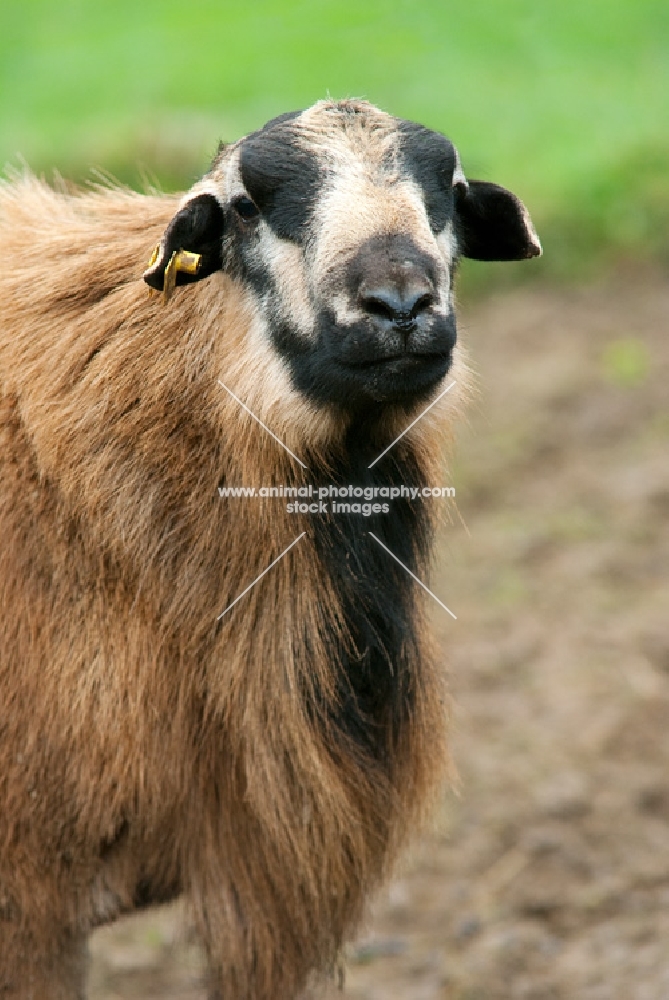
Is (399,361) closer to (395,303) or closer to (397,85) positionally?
(395,303)

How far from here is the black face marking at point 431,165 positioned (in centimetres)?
400

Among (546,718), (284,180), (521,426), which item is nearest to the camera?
(284,180)

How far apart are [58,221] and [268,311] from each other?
1137mm

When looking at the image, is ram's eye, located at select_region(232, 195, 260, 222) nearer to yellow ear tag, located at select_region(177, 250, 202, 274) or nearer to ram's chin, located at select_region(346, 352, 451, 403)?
yellow ear tag, located at select_region(177, 250, 202, 274)

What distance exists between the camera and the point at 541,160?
12930 mm

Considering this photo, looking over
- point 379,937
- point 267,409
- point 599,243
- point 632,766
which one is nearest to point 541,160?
point 599,243

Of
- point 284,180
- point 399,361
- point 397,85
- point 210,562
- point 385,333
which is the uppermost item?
point 284,180

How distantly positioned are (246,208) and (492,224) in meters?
0.92

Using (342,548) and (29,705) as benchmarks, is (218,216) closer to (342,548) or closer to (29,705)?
(342,548)

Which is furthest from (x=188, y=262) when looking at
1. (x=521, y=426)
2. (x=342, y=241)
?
(x=521, y=426)

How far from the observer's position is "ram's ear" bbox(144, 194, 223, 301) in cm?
389

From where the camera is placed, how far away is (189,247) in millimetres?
3994

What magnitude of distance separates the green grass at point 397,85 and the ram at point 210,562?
303 inches

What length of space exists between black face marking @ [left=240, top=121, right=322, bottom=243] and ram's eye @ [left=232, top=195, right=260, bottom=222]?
0.05 meters
